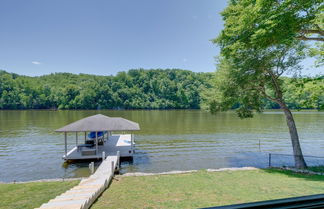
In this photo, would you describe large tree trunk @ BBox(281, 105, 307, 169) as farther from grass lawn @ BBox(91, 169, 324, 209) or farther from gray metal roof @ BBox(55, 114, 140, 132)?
gray metal roof @ BBox(55, 114, 140, 132)

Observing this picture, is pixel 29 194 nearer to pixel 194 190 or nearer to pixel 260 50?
pixel 194 190

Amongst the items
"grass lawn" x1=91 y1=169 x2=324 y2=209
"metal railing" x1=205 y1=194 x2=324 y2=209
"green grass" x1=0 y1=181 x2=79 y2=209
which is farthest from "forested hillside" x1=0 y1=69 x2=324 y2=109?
"metal railing" x1=205 y1=194 x2=324 y2=209

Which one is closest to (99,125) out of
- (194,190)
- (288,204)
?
(194,190)

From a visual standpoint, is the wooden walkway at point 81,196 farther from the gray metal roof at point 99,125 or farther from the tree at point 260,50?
the tree at point 260,50

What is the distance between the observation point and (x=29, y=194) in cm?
709

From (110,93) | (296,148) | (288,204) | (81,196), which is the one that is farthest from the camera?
(110,93)

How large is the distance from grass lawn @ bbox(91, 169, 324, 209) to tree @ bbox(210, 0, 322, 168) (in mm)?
5172

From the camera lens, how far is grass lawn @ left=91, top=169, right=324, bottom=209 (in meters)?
5.65

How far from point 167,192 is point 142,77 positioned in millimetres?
124020

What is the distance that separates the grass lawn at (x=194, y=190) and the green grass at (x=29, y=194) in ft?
6.80

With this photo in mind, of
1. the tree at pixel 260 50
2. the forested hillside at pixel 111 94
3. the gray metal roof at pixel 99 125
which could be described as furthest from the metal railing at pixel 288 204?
the forested hillside at pixel 111 94

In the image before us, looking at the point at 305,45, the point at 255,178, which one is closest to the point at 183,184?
the point at 255,178

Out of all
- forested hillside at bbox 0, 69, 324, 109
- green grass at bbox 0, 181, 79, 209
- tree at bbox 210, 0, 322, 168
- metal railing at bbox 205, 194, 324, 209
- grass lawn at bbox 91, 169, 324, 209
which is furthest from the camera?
forested hillside at bbox 0, 69, 324, 109

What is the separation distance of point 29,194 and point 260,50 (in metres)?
13.3
